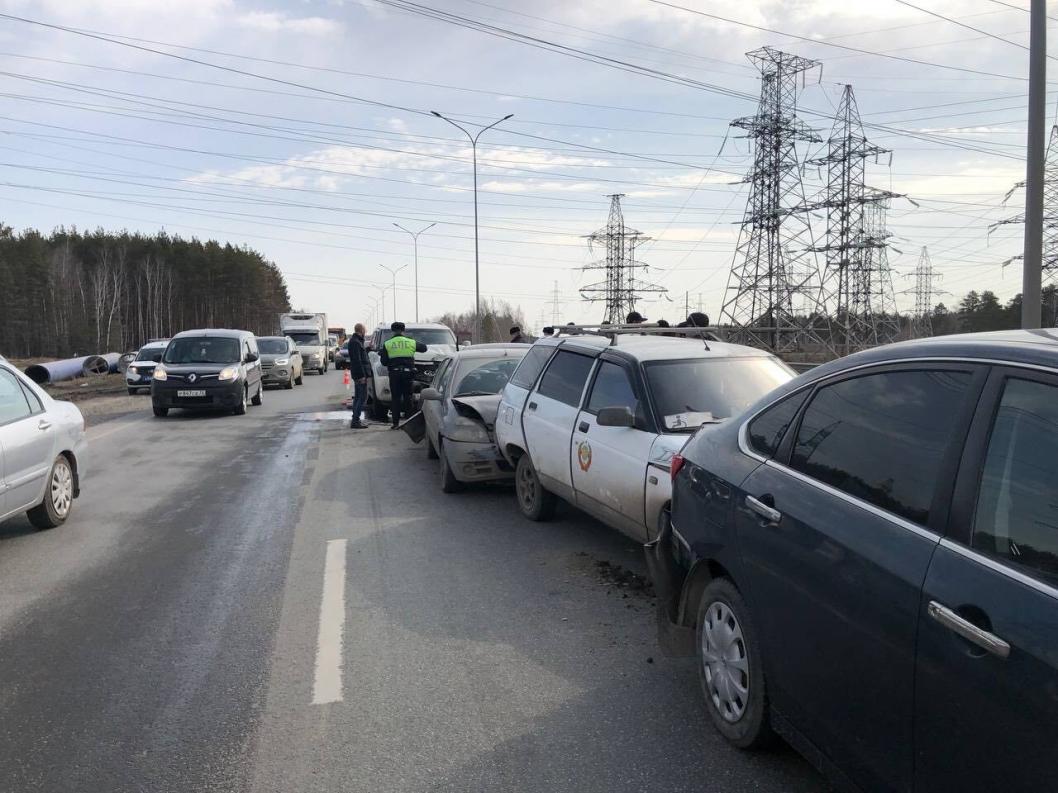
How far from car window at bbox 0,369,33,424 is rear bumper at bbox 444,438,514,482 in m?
3.91

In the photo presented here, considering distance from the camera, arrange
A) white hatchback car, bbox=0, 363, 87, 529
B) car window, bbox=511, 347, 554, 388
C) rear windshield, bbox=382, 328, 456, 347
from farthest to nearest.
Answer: rear windshield, bbox=382, 328, 456, 347 → car window, bbox=511, 347, 554, 388 → white hatchback car, bbox=0, 363, 87, 529

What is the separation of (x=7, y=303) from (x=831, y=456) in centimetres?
8022

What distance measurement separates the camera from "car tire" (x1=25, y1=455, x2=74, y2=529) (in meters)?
7.48

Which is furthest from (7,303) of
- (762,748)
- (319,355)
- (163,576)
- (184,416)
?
(762,748)

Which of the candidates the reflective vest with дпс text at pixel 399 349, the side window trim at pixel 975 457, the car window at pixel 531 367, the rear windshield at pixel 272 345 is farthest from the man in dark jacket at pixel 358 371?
the side window trim at pixel 975 457

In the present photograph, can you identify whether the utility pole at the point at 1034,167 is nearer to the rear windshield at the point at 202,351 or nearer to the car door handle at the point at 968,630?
the car door handle at the point at 968,630

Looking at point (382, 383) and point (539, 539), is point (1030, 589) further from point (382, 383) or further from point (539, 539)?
point (382, 383)

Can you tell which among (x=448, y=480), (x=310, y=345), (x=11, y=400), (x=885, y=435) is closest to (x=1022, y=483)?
(x=885, y=435)

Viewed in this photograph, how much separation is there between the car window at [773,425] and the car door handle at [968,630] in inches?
45.9

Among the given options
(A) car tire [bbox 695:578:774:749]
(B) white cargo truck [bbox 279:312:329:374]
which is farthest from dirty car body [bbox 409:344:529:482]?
(B) white cargo truck [bbox 279:312:329:374]

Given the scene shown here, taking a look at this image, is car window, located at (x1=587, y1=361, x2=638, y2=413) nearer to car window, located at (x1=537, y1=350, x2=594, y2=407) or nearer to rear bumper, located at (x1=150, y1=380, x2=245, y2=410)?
car window, located at (x1=537, y1=350, x2=594, y2=407)

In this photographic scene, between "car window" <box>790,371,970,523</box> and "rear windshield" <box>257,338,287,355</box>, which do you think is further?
"rear windshield" <box>257,338,287,355</box>

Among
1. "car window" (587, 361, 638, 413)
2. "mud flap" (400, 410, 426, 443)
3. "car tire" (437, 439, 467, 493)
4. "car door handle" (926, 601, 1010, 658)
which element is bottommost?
"car tire" (437, 439, 467, 493)

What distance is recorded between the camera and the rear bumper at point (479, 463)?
345 inches
